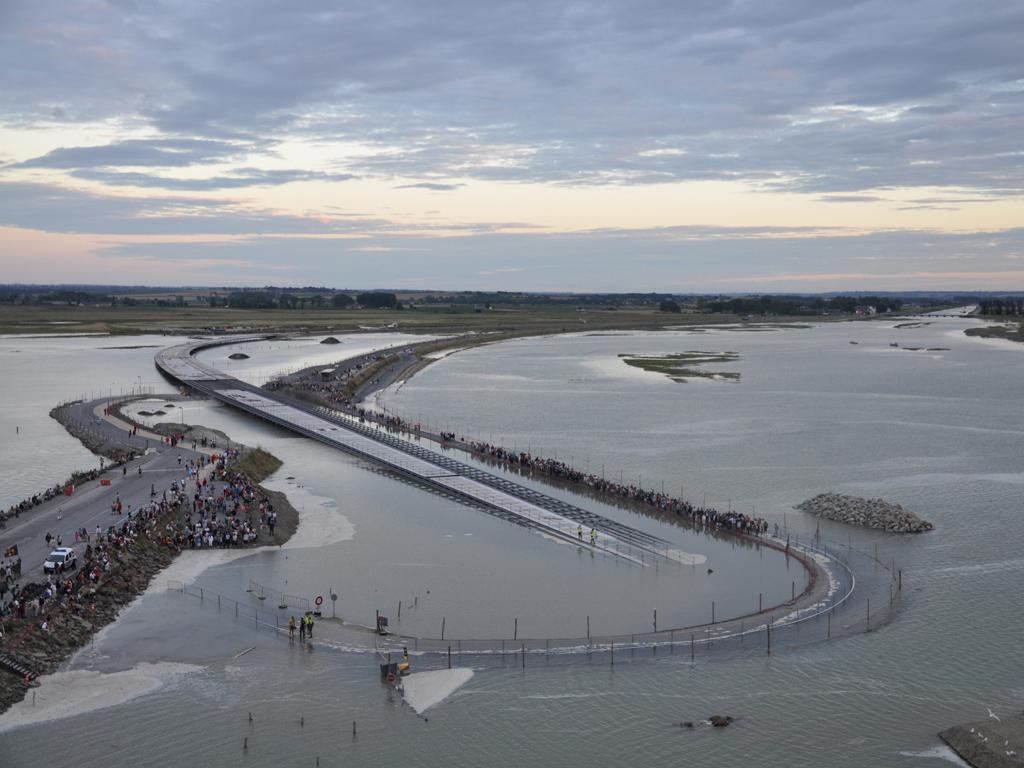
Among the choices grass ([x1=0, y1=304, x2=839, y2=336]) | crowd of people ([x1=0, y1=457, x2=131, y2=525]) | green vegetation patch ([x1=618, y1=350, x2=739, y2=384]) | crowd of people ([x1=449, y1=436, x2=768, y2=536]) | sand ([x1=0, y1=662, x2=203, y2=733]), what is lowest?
sand ([x1=0, y1=662, x2=203, y2=733])

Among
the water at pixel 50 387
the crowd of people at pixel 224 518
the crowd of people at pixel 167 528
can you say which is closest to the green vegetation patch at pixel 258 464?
the crowd of people at pixel 167 528

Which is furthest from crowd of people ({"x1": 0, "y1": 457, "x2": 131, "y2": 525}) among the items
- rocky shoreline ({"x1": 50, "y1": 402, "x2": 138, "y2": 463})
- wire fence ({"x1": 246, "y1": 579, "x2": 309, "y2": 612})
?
wire fence ({"x1": 246, "y1": 579, "x2": 309, "y2": 612})

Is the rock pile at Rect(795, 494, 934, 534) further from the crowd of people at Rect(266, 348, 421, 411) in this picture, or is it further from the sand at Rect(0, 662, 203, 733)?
the crowd of people at Rect(266, 348, 421, 411)

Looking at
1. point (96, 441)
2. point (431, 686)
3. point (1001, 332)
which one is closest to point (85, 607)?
point (431, 686)

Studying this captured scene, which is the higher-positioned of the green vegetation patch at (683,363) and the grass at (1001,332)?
the grass at (1001,332)

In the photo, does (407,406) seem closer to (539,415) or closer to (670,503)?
(539,415)

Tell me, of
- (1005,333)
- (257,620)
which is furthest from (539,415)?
(1005,333)

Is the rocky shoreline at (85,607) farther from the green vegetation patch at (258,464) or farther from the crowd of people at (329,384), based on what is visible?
the crowd of people at (329,384)
